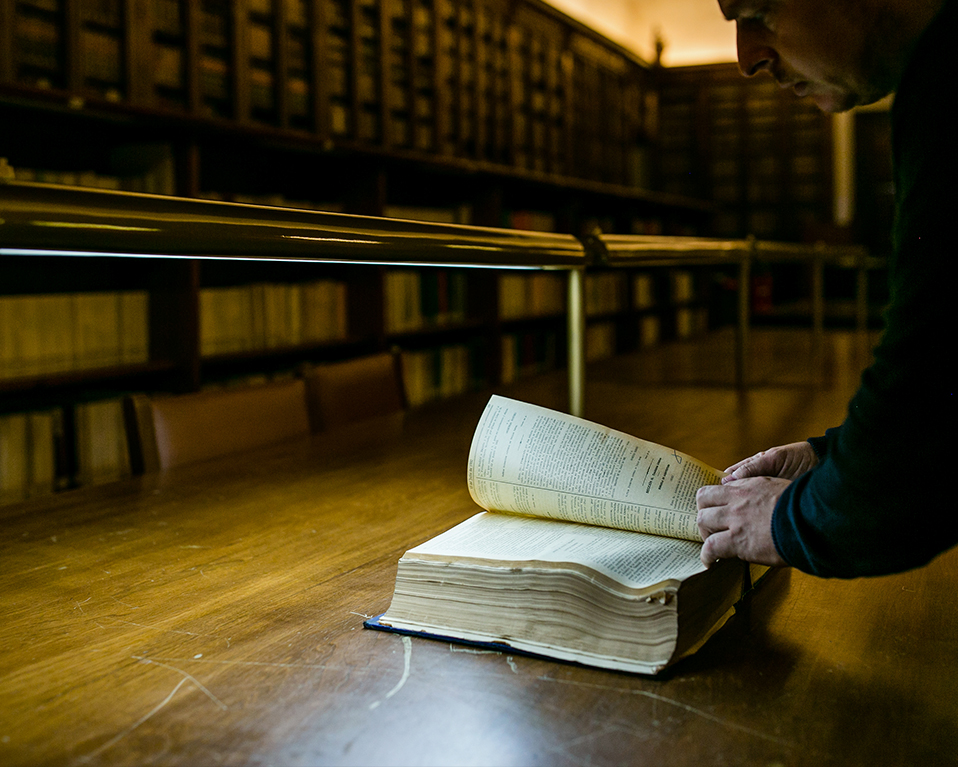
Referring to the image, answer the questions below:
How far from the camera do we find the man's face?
550mm

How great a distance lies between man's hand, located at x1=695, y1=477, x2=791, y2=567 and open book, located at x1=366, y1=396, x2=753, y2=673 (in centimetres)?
2

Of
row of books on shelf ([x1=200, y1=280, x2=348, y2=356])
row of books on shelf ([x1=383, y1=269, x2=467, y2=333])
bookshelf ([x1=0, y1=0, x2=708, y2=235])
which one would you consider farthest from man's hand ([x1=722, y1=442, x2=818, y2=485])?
row of books on shelf ([x1=383, y1=269, x2=467, y2=333])

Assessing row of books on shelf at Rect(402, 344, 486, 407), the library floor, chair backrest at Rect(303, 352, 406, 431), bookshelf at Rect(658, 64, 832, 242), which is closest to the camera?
the library floor

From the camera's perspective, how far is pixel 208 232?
0.57m

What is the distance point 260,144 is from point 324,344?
760 millimetres

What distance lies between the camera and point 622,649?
22.3 inches

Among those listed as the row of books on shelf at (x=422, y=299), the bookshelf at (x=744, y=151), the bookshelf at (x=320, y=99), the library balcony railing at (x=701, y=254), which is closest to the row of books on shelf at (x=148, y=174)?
the bookshelf at (x=320, y=99)

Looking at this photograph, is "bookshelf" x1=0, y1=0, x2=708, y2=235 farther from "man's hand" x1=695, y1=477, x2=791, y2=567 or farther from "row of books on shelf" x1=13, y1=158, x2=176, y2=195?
"man's hand" x1=695, y1=477, x2=791, y2=567

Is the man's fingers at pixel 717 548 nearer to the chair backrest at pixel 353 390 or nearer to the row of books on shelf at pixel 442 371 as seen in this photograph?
the chair backrest at pixel 353 390

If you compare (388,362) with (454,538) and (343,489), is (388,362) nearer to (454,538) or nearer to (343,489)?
(343,489)

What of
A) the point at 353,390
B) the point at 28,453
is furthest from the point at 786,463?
the point at 28,453

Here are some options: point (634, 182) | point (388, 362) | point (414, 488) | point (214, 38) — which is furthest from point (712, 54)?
point (414, 488)

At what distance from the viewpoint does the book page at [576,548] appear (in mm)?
602

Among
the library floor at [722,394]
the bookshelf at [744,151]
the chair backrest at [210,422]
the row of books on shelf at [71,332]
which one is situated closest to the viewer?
the chair backrest at [210,422]
